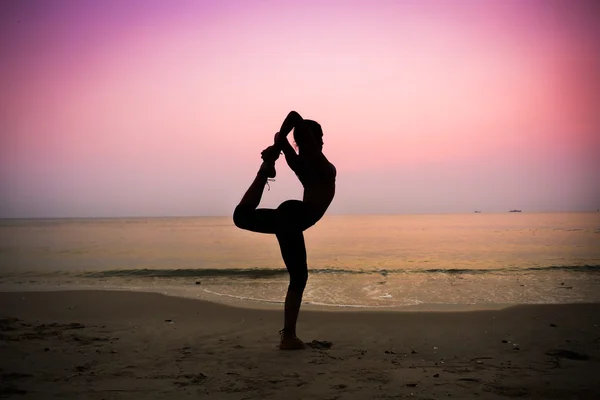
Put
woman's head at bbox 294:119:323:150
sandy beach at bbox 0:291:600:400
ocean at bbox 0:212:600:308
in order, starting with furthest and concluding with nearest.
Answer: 1. ocean at bbox 0:212:600:308
2. woman's head at bbox 294:119:323:150
3. sandy beach at bbox 0:291:600:400

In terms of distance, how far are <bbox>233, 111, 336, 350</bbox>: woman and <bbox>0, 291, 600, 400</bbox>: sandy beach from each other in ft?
2.99

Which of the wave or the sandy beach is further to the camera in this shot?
the wave

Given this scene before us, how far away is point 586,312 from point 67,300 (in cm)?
920

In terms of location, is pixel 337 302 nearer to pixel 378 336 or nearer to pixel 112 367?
pixel 378 336

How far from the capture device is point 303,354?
4.79 metres

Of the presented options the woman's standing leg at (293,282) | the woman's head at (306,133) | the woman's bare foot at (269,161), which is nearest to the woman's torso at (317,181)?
the woman's head at (306,133)

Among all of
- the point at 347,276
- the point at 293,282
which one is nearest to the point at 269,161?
the point at 293,282

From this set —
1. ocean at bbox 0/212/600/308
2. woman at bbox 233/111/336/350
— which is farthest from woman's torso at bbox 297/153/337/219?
ocean at bbox 0/212/600/308

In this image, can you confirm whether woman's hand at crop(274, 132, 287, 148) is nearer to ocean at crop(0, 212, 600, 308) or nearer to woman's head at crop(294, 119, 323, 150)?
woman's head at crop(294, 119, 323, 150)

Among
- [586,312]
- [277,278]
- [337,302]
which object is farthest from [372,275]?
[586,312]

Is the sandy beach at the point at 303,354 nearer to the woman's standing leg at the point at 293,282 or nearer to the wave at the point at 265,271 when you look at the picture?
the woman's standing leg at the point at 293,282

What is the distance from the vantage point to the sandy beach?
367 cm

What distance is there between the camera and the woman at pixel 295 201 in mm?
4250

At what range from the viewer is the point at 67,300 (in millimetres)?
8789
